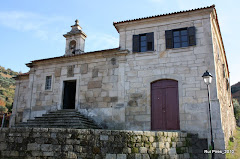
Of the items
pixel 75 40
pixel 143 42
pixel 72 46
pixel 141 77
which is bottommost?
pixel 141 77

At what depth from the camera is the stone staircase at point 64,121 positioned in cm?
1148

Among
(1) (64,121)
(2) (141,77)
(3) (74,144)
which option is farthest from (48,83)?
(3) (74,144)

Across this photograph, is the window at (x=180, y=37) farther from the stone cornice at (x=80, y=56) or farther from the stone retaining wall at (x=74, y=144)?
the stone retaining wall at (x=74, y=144)

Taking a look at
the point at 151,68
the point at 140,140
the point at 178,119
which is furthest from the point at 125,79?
the point at 140,140

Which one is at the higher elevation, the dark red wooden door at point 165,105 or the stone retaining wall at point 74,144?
the dark red wooden door at point 165,105

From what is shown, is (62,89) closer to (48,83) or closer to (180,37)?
(48,83)

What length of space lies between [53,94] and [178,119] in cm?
760

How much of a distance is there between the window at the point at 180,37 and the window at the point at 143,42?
86 cm

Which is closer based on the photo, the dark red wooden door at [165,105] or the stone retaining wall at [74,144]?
the stone retaining wall at [74,144]

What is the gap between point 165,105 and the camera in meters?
11.5

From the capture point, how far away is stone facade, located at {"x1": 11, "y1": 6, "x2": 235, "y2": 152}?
10.9 m

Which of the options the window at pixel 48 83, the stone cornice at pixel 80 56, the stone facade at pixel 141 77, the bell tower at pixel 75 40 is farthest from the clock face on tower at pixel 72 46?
the window at pixel 48 83

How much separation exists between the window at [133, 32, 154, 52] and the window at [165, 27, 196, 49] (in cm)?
86

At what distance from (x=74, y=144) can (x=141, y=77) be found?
6075 millimetres
